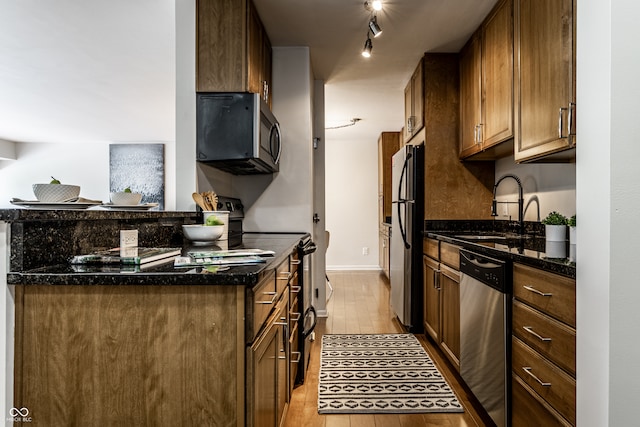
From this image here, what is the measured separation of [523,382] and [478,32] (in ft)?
8.12

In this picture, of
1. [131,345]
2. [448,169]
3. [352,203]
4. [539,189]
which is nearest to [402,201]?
[448,169]

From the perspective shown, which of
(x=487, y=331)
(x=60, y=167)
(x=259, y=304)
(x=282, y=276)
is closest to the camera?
(x=259, y=304)

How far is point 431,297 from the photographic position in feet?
10.7

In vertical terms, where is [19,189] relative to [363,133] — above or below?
below

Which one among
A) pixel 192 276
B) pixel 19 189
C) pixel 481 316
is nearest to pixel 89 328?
pixel 192 276

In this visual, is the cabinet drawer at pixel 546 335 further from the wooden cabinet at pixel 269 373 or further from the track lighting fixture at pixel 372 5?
the track lighting fixture at pixel 372 5

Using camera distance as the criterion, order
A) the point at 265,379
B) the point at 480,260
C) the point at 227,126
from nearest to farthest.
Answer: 1. the point at 265,379
2. the point at 480,260
3. the point at 227,126

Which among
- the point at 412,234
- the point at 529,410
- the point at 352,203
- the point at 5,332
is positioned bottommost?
the point at 529,410

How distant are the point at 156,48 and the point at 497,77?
2.86 meters

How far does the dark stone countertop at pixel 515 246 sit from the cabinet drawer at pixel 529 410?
499mm

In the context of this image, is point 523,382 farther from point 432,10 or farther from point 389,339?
point 432,10

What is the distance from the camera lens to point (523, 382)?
1698 mm

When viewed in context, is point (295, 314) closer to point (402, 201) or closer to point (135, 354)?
point (135, 354)

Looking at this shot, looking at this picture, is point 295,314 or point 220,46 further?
point 220,46
